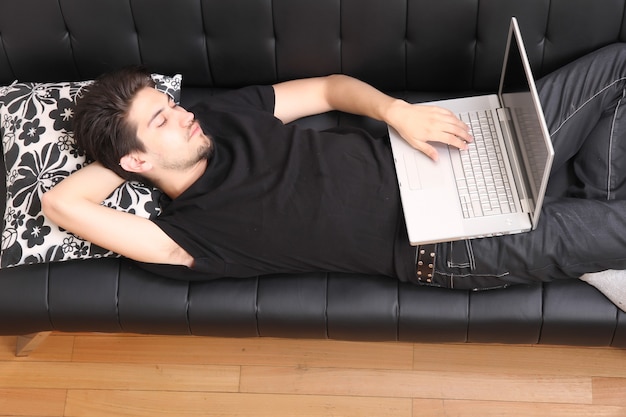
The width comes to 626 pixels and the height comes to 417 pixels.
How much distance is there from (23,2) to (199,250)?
0.81 metres

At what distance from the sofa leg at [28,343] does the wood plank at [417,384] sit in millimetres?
608

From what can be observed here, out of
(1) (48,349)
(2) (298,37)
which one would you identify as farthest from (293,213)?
(1) (48,349)

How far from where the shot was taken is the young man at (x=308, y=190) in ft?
5.18

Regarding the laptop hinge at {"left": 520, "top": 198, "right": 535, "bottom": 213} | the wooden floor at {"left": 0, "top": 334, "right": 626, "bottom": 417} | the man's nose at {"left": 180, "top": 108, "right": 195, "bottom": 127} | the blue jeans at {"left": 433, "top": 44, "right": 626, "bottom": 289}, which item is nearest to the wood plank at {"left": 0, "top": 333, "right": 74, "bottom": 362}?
the wooden floor at {"left": 0, "top": 334, "right": 626, "bottom": 417}

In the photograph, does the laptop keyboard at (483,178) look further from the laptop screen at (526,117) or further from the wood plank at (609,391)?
the wood plank at (609,391)

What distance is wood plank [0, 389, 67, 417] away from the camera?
201cm

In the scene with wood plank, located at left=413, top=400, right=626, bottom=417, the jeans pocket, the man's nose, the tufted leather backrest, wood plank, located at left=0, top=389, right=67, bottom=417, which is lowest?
wood plank, located at left=0, top=389, right=67, bottom=417

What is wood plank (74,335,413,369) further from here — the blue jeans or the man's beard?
the man's beard

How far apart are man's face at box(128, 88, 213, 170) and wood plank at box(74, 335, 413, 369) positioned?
0.64 m

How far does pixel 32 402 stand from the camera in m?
2.03

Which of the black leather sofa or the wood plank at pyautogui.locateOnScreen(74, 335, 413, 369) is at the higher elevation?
the black leather sofa

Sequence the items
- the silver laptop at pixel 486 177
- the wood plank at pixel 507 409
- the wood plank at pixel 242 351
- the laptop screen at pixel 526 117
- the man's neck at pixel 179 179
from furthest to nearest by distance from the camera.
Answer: the wood plank at pixel 242 351 < the wood plank at pixel 507 409 < the man's neck at pixel 179 179 < the silver laptop at pixel 486 177 < the laptop screen at pixel 526 117

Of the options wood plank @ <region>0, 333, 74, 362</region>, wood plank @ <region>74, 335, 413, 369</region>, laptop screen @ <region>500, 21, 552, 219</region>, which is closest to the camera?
laptop screen @ <region>500, 21, 552, 219</region>

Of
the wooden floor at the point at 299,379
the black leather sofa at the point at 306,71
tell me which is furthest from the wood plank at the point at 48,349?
the black leather sofa at the point at 306,71
